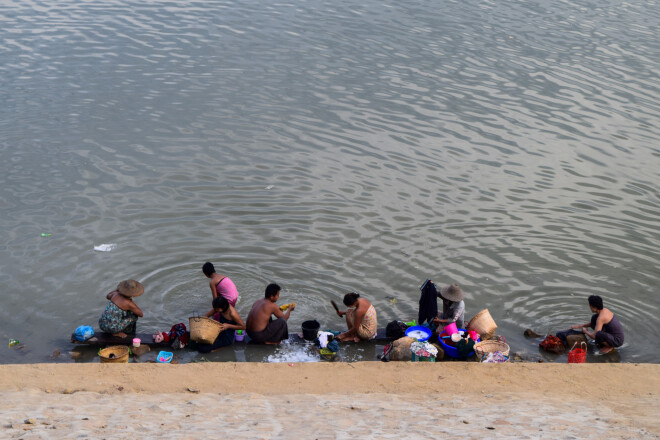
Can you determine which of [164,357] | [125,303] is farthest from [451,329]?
[125,303]

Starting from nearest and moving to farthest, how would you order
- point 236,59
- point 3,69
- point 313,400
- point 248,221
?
point 313,400 → point 248,221 → point 3,69 → point 236,59

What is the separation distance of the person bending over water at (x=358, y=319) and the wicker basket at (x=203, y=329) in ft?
6.00

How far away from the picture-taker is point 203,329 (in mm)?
9688

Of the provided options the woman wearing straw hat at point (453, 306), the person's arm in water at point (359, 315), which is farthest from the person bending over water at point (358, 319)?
the woman wearing straw hat at point (453, 306)

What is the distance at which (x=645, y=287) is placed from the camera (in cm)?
1197

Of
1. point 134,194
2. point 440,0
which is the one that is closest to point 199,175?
point 134,194

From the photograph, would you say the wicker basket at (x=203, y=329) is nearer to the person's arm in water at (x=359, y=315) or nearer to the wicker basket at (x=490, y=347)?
the person's arm in water at (x=359, y=315)

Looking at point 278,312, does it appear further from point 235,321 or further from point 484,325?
point 484,325

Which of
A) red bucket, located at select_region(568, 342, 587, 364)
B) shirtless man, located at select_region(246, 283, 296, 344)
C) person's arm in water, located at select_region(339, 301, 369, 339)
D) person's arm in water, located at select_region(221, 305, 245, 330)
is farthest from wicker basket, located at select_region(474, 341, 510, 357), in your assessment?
person's arm in water, located at select_region(221, 305, 245, 330)

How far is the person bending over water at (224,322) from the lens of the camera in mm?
9898

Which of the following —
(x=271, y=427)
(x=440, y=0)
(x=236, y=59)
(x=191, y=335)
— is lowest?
(x=191, y=335)

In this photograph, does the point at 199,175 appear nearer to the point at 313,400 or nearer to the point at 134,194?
the point at 134,194

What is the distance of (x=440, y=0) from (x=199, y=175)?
17.3 m

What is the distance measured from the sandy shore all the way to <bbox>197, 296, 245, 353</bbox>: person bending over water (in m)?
0.72
